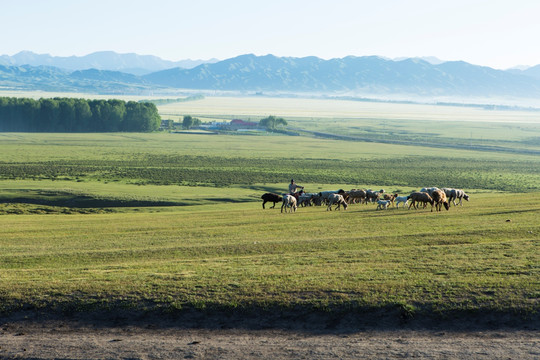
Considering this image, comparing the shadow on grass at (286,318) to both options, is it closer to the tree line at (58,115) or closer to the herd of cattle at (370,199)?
the herd of cattle at (370,199)

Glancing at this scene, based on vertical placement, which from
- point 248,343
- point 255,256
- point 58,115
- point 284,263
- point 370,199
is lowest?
point 370,199

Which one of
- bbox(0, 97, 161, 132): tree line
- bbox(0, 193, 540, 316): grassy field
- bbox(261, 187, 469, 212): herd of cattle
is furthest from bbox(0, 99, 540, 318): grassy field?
bbox(0, 97, 161, 132): tree line

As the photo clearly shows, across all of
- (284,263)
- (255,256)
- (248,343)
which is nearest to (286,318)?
(248,343)

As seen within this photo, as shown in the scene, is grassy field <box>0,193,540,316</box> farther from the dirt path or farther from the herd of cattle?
the herd of cattle

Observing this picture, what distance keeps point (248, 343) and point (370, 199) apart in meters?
37.7

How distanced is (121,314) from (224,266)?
233 inches

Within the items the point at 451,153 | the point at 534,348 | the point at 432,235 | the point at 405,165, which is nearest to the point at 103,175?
the point at 405,165

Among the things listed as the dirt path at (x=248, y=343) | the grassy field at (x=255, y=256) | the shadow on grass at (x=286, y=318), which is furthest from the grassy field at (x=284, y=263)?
the dirt path at (x=248, y=343)

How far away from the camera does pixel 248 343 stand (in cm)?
1806

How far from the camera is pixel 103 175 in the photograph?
3701 inches

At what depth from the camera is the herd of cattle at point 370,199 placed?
43.1m

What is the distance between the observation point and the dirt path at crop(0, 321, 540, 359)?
56.6 feet

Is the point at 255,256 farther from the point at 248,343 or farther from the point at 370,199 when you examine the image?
the point at 370,199

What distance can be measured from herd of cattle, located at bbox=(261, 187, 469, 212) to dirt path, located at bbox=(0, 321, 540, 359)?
2507 centimetres
